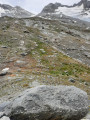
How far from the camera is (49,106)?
9852mm

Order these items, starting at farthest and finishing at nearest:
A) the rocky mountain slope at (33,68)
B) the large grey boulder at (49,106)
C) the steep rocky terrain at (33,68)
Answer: the rocky mountain slope at (33,68), the steep rocky terrain at (33,68), the large grey boulder at (49,106)

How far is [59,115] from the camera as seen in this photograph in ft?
32.4

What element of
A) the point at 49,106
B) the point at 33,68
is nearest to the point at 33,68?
the point at 33,68

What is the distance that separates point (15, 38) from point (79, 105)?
33.2 meters

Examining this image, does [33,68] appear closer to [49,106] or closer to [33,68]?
[33,68]

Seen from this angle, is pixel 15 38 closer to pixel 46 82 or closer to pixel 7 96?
pixel 46 82

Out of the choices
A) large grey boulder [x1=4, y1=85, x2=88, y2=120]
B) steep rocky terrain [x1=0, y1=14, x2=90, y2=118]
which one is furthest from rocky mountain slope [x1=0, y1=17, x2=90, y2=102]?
large grey boulder [x1=4, y1=85, x2=88, y2=120]

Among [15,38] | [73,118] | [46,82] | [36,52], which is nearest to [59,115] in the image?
[73,118]

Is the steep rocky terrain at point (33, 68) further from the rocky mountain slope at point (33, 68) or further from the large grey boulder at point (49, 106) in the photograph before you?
the large grey boulder at point (49, 106)

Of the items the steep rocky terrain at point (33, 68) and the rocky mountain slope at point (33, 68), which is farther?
the rocky mountain slope at point (33, 68)

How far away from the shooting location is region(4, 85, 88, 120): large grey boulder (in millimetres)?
9648

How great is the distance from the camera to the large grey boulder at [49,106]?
9.65 meters

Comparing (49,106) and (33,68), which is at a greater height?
(49,106)

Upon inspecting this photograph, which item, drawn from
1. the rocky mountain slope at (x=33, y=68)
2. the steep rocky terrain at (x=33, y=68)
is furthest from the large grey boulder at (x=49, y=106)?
the rocky mountain slope at (x=33, y=68)
